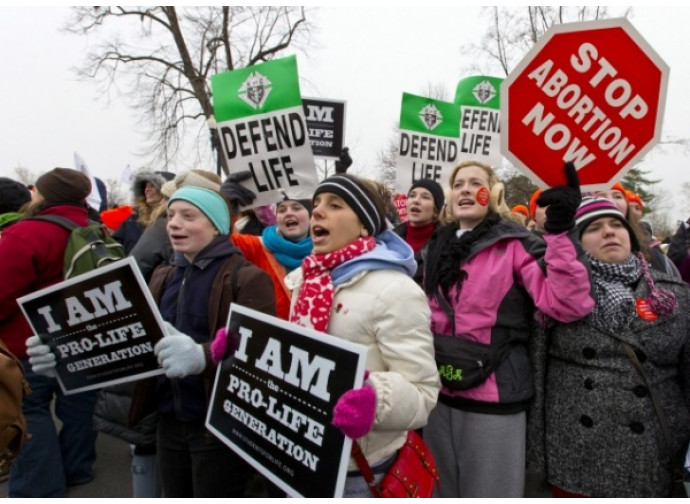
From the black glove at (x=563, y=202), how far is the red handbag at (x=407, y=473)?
40.6 inches

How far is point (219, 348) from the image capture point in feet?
6.55

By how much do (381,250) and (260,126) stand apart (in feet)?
5.93

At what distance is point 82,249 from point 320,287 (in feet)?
5.75

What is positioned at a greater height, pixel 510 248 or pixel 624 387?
pixel 510 248

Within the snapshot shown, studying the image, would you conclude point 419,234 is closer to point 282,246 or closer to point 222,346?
point 282,246

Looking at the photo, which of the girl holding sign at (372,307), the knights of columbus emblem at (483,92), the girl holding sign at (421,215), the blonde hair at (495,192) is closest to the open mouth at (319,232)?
the girl holding sign at (372,307)

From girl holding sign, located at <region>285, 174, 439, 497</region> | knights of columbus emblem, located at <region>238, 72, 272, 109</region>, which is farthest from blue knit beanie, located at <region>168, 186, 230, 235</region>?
knights of columbus emblem, located at <region>238, 72, 272, 109</region>

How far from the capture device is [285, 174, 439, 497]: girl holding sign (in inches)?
70.6

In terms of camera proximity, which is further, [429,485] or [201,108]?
[201,108]

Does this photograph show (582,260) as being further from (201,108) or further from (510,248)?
(201,108)

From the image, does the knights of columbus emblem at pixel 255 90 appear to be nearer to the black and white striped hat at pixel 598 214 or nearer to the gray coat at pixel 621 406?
the black and white striped hat at pixel 598 214

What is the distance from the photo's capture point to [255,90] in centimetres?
349

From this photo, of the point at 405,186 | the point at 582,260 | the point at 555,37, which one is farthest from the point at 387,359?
the point at 405,186

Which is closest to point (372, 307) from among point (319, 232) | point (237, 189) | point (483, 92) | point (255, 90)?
point (319, 232)
